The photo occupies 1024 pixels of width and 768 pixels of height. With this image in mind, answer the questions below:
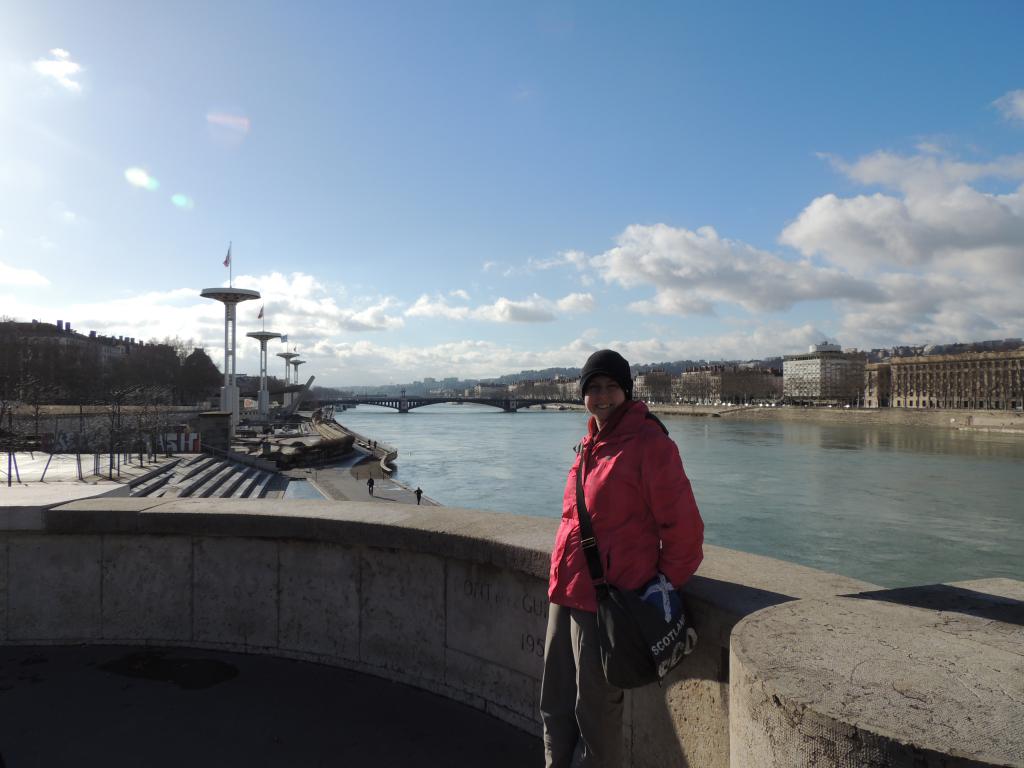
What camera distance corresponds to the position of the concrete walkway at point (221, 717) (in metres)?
2.57

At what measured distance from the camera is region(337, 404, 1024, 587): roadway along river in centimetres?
1858

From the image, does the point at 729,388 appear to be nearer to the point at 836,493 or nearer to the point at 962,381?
the point at 962,381

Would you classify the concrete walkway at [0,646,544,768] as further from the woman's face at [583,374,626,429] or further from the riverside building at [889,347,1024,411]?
the riverside building at [889,347,1024,411]

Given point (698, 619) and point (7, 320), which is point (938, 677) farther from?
point (7, 320)

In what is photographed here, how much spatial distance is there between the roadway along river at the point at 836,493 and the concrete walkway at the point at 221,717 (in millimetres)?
12305

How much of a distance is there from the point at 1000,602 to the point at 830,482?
32.9 metres

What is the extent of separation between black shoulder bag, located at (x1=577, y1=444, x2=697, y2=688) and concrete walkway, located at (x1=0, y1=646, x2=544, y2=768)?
101 cm

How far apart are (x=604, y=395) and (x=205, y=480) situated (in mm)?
22986

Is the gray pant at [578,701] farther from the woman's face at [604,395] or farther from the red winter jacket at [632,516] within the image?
the woman's face at [604,395]

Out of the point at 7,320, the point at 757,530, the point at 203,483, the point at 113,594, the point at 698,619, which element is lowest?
the point at 757,530

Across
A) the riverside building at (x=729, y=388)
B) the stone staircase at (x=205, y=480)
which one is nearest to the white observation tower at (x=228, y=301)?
the stone staircase at (x=205, y=480)

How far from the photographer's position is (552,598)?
82.7 inches

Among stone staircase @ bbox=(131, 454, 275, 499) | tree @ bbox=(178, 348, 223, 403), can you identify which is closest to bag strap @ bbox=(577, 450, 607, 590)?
stone staircase @ bbox=(131, 454, 275, 499)

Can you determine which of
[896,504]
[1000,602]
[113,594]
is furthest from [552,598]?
[896,504]
